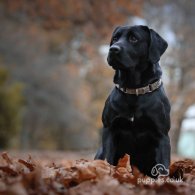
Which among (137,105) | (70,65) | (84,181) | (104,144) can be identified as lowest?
(84,181)

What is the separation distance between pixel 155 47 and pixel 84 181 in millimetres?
1778

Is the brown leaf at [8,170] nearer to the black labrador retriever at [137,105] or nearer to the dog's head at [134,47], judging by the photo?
the black labrador retriever at [137,105]

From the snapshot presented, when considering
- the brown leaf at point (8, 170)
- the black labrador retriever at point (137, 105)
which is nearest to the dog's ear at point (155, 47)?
the black labrador retriever at point (137, 105)

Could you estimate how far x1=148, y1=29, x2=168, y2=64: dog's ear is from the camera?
4.88m

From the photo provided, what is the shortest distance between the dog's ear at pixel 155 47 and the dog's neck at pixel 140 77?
69 mm

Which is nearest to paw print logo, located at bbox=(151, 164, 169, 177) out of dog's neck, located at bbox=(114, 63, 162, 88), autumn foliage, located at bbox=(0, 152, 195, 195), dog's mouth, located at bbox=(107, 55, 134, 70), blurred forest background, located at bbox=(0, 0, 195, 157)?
autumn foliage, located at bbox=(0, 152, 195, 195)

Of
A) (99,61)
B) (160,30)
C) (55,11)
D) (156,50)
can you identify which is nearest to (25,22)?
(99,61)

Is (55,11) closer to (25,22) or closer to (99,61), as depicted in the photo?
(25,22)

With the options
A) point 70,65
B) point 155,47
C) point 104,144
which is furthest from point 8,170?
Result: point 70,65

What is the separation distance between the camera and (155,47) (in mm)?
4934

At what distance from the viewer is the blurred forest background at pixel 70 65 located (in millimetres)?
22469

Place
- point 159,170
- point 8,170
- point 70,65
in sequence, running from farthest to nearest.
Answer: point 70,65 < point 159,170 < point 8,170

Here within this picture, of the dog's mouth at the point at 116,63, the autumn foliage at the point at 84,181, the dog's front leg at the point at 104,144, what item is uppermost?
the dog's mouth at the point at 116,63

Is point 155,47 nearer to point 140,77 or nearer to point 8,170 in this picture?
point 140,77
